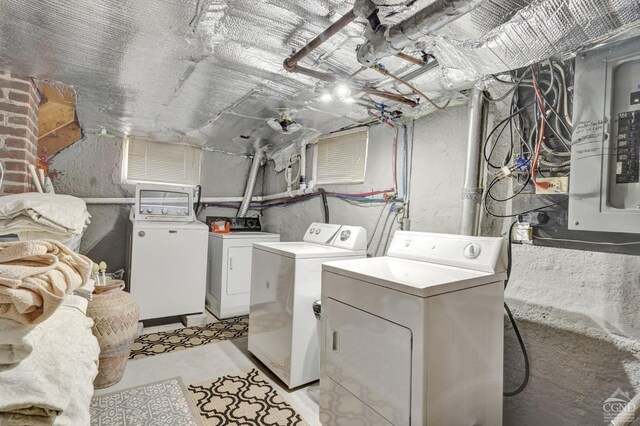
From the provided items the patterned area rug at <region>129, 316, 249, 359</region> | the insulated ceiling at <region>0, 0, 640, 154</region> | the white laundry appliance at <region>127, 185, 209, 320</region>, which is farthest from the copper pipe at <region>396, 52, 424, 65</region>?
the patterned area rug at <region>129, 316, 249, 359</region>

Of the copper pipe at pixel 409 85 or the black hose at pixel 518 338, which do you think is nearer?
the black hose at pixel 518 338

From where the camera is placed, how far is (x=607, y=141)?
129cm

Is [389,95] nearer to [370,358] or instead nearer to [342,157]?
[342,157]

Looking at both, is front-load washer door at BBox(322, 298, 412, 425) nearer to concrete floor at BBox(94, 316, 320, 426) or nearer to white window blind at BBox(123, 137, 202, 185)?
concrete floor at BBox(94, 316, 320, 426)

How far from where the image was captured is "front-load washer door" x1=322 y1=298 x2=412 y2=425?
1.21 meters

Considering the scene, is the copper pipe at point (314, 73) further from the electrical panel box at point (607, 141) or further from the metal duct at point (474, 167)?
the electrical panel box at point (607, 141)

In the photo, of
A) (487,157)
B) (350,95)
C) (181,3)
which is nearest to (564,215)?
(487,157)

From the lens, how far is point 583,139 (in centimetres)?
135

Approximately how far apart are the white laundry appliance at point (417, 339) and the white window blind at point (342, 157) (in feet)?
4.04

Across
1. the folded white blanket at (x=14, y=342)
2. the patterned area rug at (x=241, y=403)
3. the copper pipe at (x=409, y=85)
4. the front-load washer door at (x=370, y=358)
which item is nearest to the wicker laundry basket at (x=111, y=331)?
the patterned area rug at (x=241, y=403)

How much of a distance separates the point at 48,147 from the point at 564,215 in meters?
4.19

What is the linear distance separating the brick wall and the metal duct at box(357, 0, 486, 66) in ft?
7.49

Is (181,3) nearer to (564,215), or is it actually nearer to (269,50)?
(269,50)

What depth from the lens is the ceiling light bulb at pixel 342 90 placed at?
6.35ft
